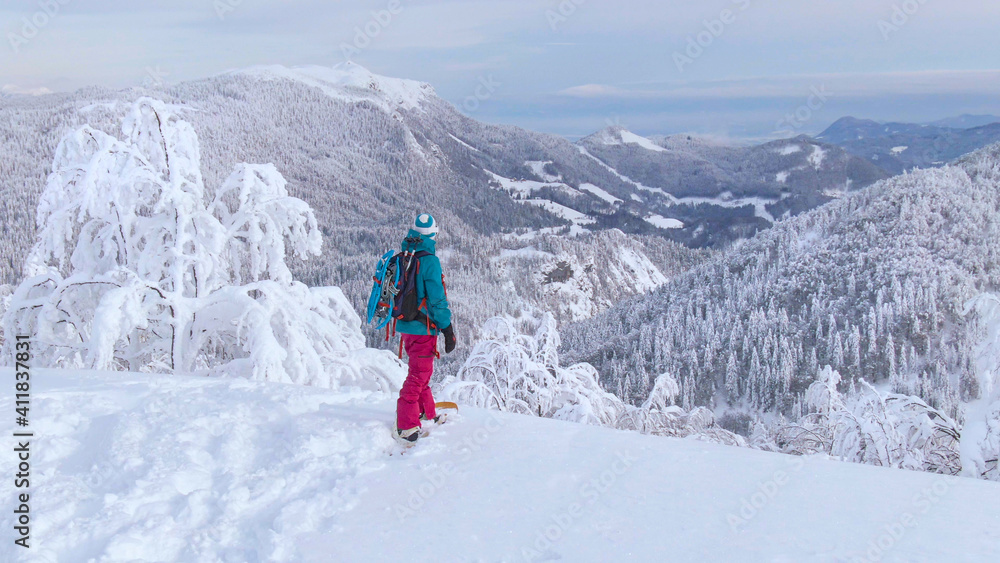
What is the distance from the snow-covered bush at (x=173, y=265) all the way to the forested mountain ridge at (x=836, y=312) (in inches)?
1941

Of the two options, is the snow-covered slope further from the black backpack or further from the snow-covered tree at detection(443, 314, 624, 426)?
the snow-covered tree at detection(443, 314, 624, 426)

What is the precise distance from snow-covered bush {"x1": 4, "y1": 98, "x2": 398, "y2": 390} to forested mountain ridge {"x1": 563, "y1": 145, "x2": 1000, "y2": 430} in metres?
49.3

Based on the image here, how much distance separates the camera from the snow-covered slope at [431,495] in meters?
3.88

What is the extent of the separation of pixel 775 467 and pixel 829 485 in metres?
0.48

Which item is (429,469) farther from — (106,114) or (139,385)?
(106,114)

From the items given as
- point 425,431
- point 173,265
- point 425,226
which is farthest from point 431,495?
point 173,265

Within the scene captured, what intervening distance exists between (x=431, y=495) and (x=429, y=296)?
1939 millimetres

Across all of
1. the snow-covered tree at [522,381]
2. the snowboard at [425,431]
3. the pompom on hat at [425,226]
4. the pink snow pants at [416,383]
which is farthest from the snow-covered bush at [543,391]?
the pompom on hat at [425,226]

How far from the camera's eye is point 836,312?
67250 mm

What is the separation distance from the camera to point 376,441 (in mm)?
5617

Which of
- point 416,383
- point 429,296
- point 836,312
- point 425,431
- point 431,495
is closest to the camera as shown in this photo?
point 431,495

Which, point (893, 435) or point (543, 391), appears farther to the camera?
point (543, 391)

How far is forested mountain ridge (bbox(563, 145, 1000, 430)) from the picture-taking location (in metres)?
59.9

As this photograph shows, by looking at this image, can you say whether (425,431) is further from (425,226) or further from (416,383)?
(425,226)
